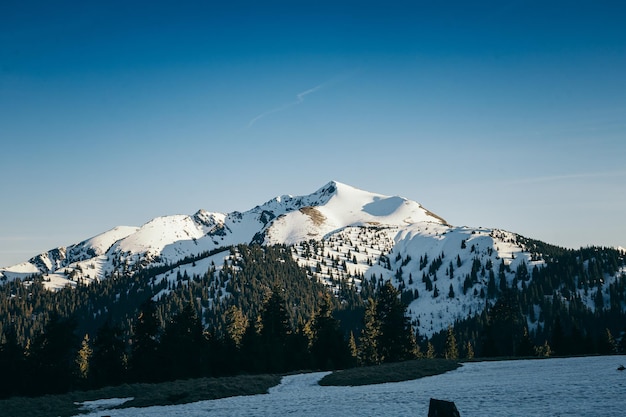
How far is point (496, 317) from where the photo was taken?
87375 millimetres

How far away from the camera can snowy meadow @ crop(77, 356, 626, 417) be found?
70.5 feet

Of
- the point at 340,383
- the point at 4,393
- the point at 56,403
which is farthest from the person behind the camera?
the point at 4,393

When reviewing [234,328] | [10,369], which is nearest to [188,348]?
[234,328]

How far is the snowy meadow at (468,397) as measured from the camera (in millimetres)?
21500

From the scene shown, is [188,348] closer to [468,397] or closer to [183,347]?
[183,347]

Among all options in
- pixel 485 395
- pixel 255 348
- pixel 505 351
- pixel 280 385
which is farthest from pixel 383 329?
pixel 505 351

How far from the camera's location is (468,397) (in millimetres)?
25672

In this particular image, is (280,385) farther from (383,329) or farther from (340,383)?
(383,329)

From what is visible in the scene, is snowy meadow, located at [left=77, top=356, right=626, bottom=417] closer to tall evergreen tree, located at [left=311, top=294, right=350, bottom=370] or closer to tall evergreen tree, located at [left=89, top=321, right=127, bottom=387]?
tall evergreen tree, located at [left=89, top=321, right=127, bottom=387]

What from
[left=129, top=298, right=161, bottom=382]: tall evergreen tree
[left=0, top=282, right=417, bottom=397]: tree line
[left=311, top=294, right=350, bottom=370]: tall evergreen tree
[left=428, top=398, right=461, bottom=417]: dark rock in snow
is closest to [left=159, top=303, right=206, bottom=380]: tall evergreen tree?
[left=0, top=282, right=417, bottom=397]: tree line

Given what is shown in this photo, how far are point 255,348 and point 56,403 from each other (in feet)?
104

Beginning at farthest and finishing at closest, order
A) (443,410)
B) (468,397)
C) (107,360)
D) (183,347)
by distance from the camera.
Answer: (183,347), (107,360), (468,397), (443,410)

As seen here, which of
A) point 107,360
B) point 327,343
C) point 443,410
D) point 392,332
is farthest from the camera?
point 327,343

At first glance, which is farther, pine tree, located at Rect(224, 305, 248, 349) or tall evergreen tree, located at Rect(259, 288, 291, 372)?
pine tree, located at Rect(224, 305, 248, 349)
